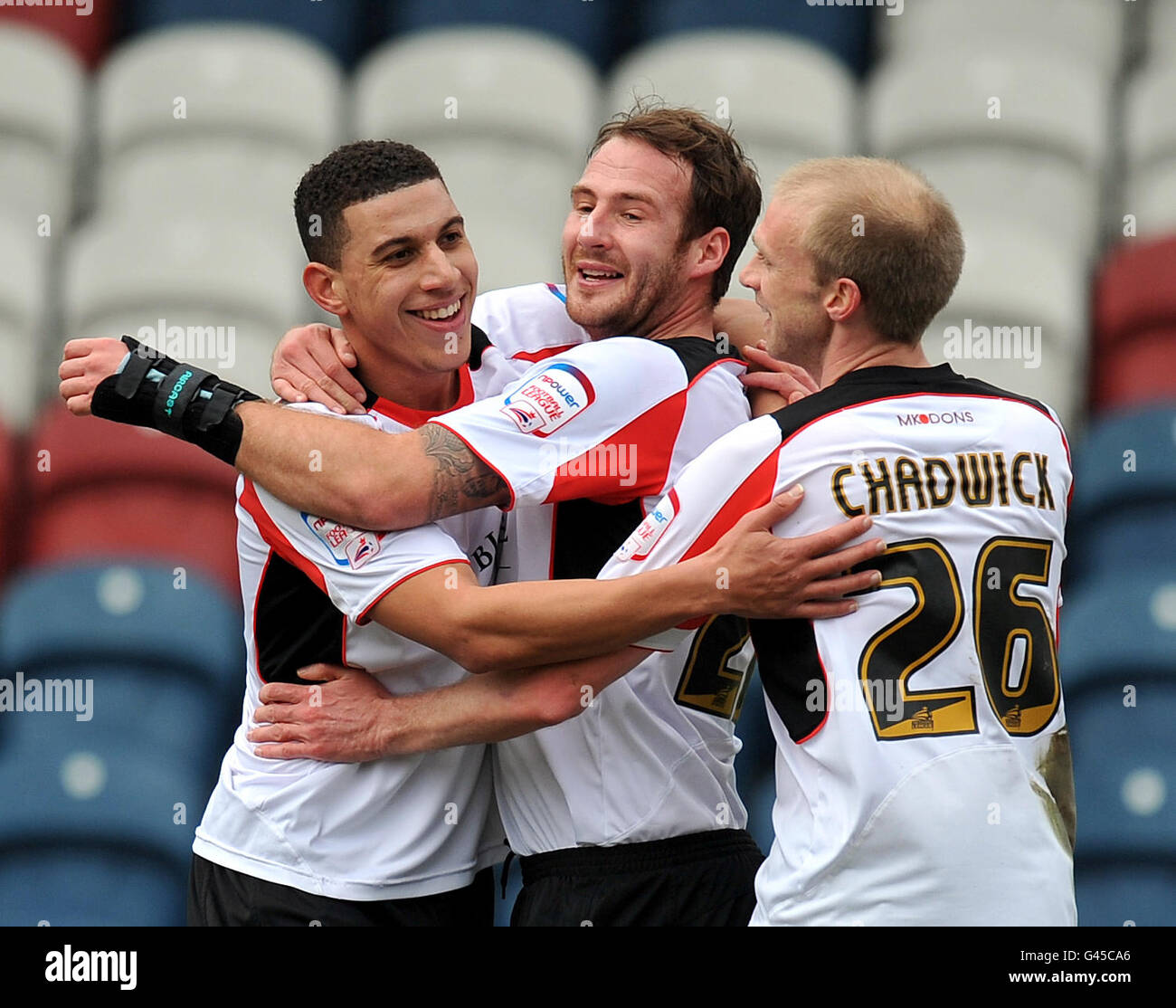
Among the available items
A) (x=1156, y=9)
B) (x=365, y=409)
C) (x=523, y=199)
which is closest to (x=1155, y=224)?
(x=1156, y=9)

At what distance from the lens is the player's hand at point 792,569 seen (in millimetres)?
2473

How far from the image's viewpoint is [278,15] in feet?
24.8

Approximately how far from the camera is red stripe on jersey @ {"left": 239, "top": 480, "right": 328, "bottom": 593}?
9.28 feet

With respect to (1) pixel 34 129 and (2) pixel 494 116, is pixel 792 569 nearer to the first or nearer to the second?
(2) pixel 494 116

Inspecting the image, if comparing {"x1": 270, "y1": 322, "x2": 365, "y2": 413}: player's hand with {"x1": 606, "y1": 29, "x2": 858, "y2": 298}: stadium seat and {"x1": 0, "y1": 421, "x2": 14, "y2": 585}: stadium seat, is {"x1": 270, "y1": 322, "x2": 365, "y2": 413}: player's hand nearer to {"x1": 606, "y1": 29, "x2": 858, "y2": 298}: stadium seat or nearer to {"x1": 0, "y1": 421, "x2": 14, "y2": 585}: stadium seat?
{"x1": 0, "y1": 421, "x2": 14, "y2": 585}: stadium seat

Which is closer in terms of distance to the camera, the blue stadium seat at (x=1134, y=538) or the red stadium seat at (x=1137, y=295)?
the blue stadium seat at (x=1134, y=538)

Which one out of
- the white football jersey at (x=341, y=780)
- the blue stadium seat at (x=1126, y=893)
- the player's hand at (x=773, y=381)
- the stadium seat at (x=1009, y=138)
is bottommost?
the blue stadium seat at (x=1126, y=893)

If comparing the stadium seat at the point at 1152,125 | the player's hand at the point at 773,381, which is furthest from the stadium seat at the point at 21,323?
the stadium seat at the point at 1152,125

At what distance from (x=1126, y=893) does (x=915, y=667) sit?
2238mm

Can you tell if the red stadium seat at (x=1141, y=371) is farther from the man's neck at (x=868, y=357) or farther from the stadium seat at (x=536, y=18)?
the man's neck at (x=868, y=357)

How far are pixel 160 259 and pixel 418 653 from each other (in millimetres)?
3648

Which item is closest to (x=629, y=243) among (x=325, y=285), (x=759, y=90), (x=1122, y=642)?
(x=325, y=285)

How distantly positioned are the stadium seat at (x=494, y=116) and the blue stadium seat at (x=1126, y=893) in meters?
3.32

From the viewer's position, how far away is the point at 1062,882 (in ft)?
8.33
